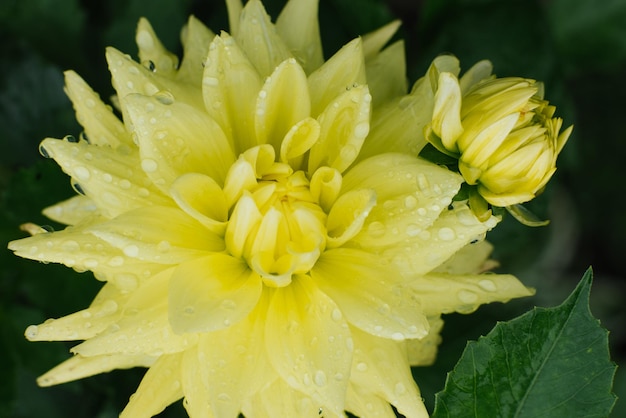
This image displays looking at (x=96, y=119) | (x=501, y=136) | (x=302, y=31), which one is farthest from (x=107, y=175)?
(x=501, y=136)

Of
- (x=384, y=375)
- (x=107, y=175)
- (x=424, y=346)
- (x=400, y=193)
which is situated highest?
(x=107, y=175)

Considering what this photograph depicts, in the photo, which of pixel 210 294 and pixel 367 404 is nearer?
pixel 210 294

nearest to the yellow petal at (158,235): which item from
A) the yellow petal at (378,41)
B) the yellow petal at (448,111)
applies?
the yellow petal at (448,111)

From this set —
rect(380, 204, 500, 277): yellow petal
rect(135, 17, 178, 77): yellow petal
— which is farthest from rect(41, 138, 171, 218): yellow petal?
rect(380, 204, 500, 277): yellow petal

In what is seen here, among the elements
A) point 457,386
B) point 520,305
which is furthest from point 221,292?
point 520,305

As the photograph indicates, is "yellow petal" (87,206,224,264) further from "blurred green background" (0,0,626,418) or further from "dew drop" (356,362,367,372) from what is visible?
"blurred green background" (0,0,626,418)

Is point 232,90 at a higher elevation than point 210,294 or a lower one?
higher

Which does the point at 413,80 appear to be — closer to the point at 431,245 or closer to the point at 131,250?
the point at 431,245
